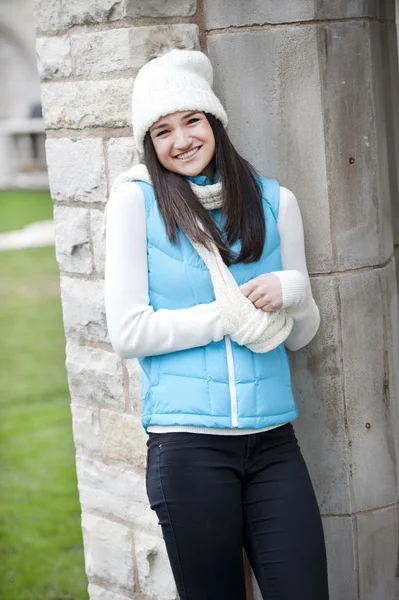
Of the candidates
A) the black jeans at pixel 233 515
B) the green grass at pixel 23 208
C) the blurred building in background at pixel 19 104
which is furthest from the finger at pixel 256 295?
the blurred building in background at pixel 19 104

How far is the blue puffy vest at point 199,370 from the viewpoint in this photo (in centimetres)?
303

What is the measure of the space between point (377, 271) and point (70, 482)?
12.8ft

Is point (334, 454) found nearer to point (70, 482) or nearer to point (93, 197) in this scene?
point (93, 197)

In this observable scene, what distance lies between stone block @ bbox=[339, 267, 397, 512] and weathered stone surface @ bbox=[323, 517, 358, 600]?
71 mm

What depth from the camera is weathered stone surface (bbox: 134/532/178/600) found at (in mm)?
3727

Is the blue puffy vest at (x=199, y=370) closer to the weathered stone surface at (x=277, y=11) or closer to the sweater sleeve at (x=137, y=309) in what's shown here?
the sweater sleeve at (x=137, y=309)

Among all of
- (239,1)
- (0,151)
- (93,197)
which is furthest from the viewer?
(0,151)

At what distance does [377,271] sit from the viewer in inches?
142

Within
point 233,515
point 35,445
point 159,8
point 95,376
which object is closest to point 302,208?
point 159,8

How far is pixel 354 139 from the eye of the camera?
350 cm

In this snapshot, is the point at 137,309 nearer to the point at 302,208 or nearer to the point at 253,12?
the point at 302,208

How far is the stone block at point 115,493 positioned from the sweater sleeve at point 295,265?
0.81 meters

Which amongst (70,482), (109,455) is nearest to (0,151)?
(70,482)

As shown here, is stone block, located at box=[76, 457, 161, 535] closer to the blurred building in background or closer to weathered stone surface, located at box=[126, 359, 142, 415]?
weathered stone surface, located at box=[126, 359, 142, 415]
